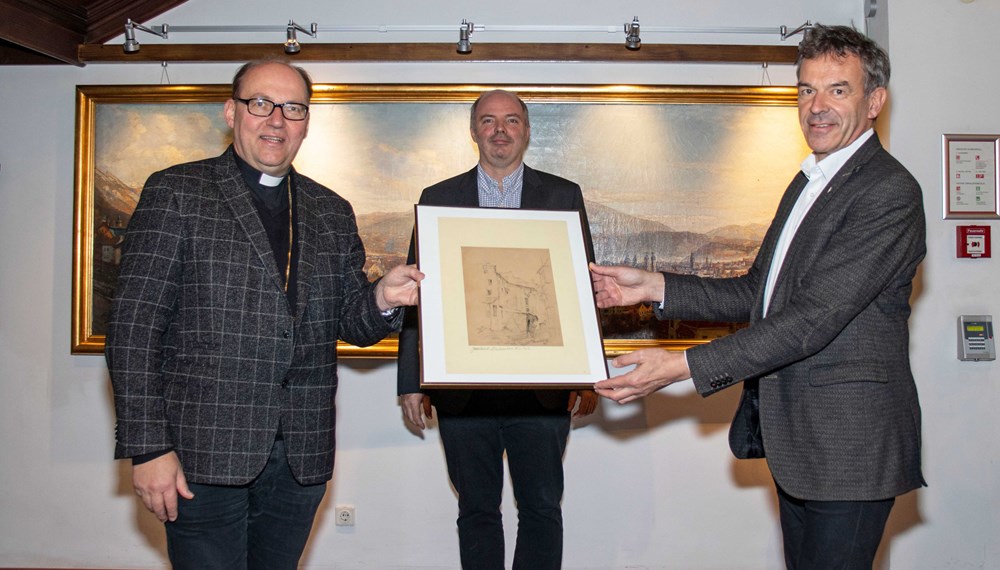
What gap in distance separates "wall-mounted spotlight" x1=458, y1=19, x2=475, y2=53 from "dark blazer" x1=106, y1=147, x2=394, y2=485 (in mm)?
1909

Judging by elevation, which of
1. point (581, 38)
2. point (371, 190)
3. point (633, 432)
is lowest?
point (633, 432)

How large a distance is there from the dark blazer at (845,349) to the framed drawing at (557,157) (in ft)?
6.11

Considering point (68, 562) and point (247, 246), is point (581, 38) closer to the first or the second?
point (247, 246)

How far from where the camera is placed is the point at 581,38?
3992 mm

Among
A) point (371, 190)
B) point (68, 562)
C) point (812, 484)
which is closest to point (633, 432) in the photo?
point (371, 190)

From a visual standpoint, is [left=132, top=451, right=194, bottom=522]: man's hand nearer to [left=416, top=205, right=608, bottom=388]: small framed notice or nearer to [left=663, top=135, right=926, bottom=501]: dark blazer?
[left=416, top=205, right=608, bottom=388]: small framed notice

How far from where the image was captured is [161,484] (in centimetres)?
195

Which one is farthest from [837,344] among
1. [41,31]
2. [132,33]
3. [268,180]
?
[41,31]

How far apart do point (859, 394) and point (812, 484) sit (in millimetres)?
243

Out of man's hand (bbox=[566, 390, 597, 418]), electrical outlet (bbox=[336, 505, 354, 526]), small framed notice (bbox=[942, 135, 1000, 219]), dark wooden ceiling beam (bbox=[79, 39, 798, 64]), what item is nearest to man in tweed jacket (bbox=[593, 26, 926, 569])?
man's hand (bbox=[566, 390, 597, 418])

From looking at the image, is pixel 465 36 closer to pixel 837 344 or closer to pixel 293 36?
pixel 293 36

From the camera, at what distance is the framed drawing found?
3945mm

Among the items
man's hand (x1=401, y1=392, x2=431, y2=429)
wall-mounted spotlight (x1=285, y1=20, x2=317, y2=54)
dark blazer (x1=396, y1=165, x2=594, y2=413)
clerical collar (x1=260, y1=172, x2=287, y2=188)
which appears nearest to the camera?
clerical collar (x1=260, y1=172, x2=287, y2=188)

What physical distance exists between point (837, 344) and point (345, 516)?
106 inches
